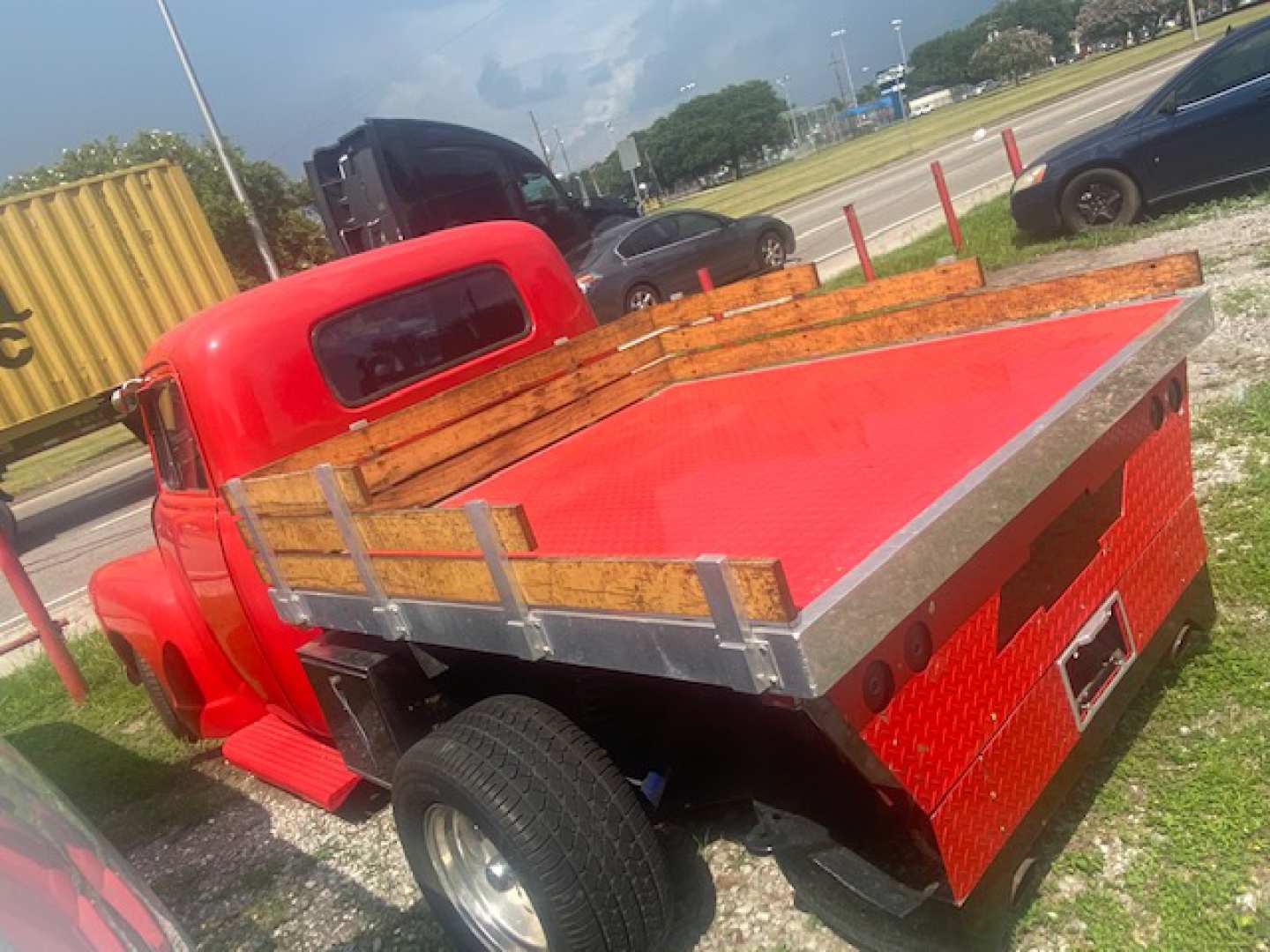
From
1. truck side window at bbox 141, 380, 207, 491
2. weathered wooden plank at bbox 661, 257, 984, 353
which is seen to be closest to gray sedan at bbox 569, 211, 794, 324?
weathered wooden plank at bbox 661, 257, 984, 353

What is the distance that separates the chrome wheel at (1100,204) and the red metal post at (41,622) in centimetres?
962

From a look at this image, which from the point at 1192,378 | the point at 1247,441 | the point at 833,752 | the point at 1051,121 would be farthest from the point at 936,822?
the point at 1051,121

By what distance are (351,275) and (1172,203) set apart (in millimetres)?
8836

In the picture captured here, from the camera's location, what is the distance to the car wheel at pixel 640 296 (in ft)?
46.9

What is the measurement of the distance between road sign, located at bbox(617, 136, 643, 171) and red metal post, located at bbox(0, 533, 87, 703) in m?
25.3

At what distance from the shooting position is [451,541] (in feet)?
7.84

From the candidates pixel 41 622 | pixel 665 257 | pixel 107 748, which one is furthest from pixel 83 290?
pixel 107 748

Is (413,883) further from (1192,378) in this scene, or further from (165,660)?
(1192,378)

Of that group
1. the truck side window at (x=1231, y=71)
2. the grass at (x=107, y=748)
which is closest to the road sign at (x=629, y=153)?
the truck side window at (x=1231, y=71)

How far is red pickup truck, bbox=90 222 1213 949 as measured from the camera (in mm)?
2092

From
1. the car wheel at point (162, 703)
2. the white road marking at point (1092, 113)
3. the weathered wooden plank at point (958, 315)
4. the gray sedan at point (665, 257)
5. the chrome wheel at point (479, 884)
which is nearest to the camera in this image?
the chrome wheel at point (479, 884)

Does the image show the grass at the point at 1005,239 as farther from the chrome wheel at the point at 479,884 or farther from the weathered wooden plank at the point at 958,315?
the chrome wheel at the point at 479,884

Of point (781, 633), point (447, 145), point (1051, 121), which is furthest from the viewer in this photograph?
point (1051, 121)

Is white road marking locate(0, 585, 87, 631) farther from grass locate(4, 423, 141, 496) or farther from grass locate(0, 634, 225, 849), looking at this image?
grass locate(4, 423, 141, 496)
